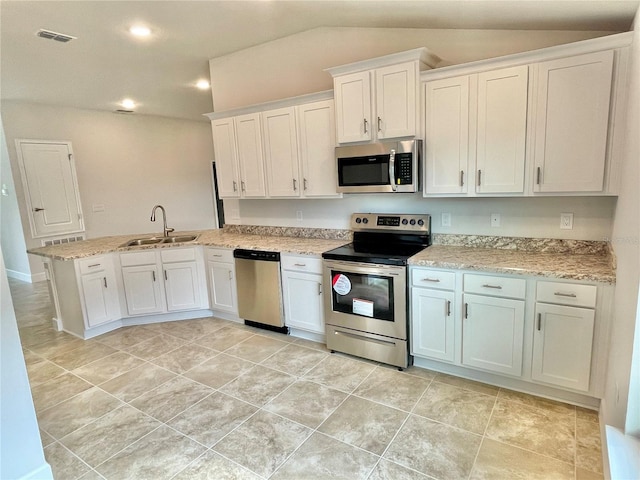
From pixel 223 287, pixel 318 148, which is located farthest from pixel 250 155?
pixel 223 287

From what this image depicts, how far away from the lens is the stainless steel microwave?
2793 mm

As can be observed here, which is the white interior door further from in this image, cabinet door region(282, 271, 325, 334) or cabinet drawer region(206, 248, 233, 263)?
cabinet door region(282, 271, 325, 334)

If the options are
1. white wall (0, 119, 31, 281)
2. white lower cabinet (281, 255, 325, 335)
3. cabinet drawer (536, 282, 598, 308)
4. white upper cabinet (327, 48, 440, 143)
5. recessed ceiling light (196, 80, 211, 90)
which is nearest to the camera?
cabinet drawer (536, 282, 598, 308)

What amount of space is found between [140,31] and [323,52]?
65.4 inches

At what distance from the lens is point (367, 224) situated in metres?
3.40

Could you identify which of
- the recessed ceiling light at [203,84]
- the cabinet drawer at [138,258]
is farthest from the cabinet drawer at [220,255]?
the recessed ceiling light at [203,84]

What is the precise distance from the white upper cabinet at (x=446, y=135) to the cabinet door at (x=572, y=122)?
460 millimetres

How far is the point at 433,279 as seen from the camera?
263 centimetres

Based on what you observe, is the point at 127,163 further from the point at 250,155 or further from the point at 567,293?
the point at 567,293

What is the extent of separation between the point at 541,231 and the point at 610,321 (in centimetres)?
80

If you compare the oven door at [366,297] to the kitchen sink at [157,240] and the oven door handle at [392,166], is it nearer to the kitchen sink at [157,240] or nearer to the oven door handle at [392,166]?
the oven door handle at [392,166]

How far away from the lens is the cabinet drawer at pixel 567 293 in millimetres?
2127

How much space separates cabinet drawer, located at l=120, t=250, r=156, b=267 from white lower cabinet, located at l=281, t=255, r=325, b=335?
156cm

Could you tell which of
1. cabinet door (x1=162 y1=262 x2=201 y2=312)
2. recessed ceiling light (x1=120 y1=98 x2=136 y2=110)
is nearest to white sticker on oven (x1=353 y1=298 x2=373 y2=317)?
cabinet door (x1=162 y1=262 x2=201 y2=312)
